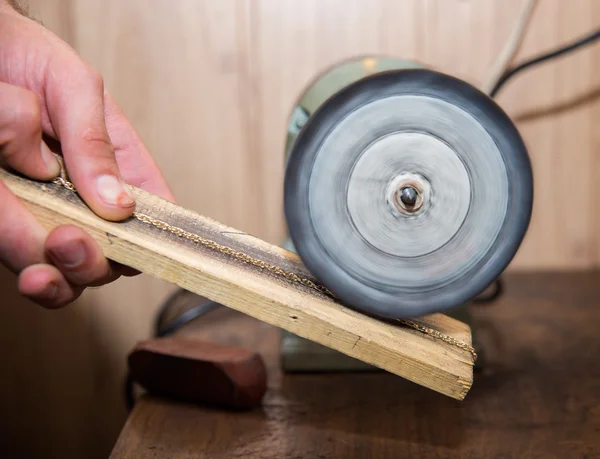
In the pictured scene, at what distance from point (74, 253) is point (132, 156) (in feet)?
0.87

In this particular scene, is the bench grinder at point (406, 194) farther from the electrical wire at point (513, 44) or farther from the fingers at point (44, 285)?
the electrical wire at point (513, 44)

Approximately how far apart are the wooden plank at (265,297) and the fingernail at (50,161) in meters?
0.02

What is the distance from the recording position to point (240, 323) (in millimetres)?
1115

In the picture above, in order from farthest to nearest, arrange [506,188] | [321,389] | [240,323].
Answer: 1. [240,323]
2. [321,389]
3. [506,188]

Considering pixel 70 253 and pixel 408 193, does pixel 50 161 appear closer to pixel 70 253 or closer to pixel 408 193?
pixel 70 253

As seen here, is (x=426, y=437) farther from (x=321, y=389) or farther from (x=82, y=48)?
(x=82, y=48)

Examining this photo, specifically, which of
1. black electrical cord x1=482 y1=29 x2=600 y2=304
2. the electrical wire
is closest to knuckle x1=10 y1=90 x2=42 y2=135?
the electrical wire

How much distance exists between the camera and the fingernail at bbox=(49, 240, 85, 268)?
600 millimetres

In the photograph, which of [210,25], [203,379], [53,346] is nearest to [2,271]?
[53,346]

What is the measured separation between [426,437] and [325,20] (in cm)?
81

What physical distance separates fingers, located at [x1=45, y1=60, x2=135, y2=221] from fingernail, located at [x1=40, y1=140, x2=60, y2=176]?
12 millimetres

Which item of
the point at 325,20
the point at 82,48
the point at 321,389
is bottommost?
the point at 321,389

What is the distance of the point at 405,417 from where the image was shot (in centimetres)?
74

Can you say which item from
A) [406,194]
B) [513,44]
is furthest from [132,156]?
[513,44]
